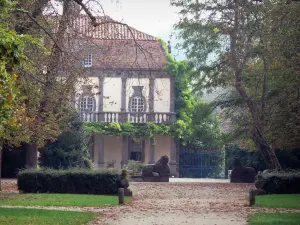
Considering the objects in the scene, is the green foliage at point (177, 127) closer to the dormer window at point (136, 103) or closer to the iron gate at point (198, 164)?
the iron gate at point (198, 164)

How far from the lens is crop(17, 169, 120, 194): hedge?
22766 mm

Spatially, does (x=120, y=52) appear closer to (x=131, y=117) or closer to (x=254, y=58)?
(x=254, y=58)

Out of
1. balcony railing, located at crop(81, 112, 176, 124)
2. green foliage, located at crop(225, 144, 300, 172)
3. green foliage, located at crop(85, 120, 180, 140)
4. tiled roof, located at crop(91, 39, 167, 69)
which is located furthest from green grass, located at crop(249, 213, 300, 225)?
balcony railing, located at crop(81, 112, 176, 124)

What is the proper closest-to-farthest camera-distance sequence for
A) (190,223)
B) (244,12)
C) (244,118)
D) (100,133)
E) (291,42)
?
(190,223)
(291,42)
(244,12)
(244,118)
(100,133)

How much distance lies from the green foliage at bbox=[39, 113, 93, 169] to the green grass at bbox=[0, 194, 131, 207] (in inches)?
522

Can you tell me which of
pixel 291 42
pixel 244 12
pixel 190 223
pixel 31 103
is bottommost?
pixel 190 223

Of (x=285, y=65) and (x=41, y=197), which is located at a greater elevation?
(x=285, y=65)

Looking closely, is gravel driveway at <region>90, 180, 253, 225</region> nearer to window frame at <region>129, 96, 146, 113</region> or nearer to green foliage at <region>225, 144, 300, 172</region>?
green foliage at <region>225, 144, 300, 172</region>

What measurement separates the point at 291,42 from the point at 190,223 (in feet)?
20.6

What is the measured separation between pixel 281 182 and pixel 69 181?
7900mm

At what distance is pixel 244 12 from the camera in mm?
27203

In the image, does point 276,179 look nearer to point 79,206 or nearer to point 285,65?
point 285,65

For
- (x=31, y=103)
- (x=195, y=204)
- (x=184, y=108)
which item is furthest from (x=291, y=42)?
(x=184, y=108)

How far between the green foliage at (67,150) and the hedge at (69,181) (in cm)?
1196
